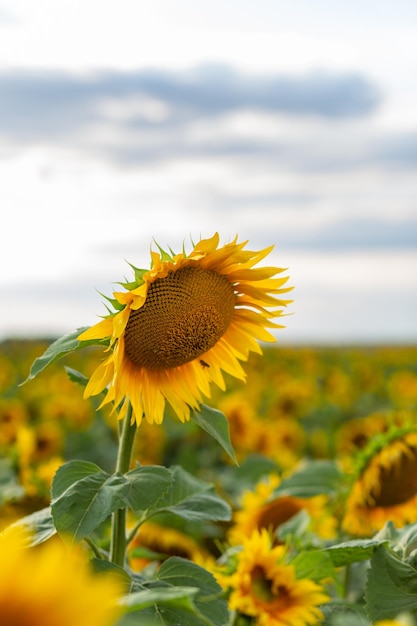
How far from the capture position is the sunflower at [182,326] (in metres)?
1.47

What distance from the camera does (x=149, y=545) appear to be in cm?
260

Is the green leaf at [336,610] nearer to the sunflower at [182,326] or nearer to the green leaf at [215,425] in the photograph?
the green leaf at [215,425]

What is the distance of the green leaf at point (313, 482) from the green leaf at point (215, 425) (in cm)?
83

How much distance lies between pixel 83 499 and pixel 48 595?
2.49 feet

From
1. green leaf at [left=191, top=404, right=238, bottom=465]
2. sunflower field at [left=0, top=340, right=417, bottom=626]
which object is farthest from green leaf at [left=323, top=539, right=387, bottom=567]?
green leaf at [left=191, top=404, right=238, bottom=465]

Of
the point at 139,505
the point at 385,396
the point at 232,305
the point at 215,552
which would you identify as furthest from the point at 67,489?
the point at 385,396

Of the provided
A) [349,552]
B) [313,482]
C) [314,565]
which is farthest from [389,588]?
[313,482]

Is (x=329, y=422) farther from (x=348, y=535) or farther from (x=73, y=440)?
(x=348, y=535)

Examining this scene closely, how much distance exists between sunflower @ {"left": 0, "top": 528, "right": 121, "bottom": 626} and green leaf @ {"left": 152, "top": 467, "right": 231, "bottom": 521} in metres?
0.98

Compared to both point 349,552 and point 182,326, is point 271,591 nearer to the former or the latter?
point 349,552

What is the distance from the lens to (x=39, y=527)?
1.43m

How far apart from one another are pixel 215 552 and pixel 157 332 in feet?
5.99

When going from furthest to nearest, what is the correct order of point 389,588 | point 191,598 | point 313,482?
point 313,482 < point 389,588 < point 191,598

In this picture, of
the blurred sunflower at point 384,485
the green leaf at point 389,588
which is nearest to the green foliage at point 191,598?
the green leaf at point 389,588
